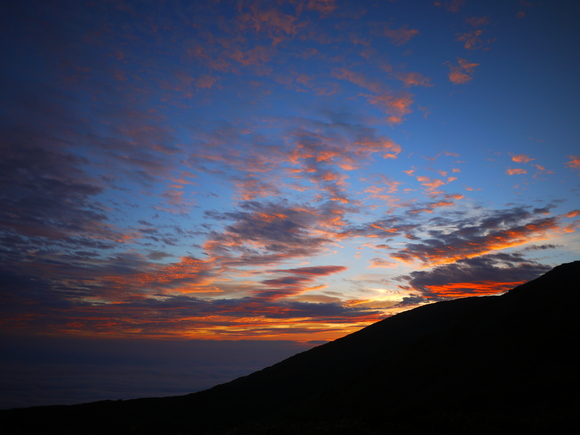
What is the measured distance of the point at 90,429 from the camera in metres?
50.4

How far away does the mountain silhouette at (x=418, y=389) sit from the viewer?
25250 millimetres

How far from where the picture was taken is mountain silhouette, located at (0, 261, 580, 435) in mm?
25250

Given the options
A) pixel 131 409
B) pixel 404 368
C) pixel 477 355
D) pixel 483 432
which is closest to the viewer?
pixel 483 432

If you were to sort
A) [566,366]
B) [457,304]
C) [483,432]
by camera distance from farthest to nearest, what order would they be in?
[457,304] < [566,366] < [483,432]

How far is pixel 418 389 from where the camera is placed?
120ft

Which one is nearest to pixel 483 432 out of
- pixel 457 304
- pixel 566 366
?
pixel 566 366

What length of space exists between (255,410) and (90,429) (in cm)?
2502

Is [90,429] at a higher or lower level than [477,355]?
lower

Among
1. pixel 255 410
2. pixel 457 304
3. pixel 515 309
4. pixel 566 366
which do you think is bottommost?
pixel 255 410

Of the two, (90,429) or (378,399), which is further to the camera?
(90,429)

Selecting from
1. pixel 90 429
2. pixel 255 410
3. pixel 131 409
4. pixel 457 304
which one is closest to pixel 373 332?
pixel 457 304

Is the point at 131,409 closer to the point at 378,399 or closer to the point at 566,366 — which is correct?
the point at 378,399

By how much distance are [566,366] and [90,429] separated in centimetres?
6138

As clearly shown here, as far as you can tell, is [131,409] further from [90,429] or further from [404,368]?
[404,368]
